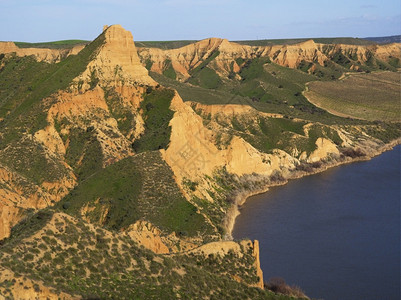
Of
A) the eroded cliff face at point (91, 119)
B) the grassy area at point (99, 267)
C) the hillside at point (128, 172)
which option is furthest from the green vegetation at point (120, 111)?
the grassy area at point (99, 267)

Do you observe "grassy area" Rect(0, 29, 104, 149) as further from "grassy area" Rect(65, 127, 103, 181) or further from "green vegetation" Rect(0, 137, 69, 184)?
"grassy area" Rect(65, 127, 103, 181)

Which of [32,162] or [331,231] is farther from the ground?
[32,162]

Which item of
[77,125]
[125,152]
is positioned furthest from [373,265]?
[77,125]

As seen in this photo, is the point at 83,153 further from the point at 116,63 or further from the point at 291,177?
the point at 291,177

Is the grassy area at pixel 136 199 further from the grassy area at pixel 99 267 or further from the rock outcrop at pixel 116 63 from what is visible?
the rock outcrop at pixel 116 63

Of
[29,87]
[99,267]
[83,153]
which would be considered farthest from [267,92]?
[99,267]

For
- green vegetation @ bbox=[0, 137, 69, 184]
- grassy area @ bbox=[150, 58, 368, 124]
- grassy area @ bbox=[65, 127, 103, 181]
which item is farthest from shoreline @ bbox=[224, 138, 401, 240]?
green vegetation @ bbox=[0, 137, 69, 184]
